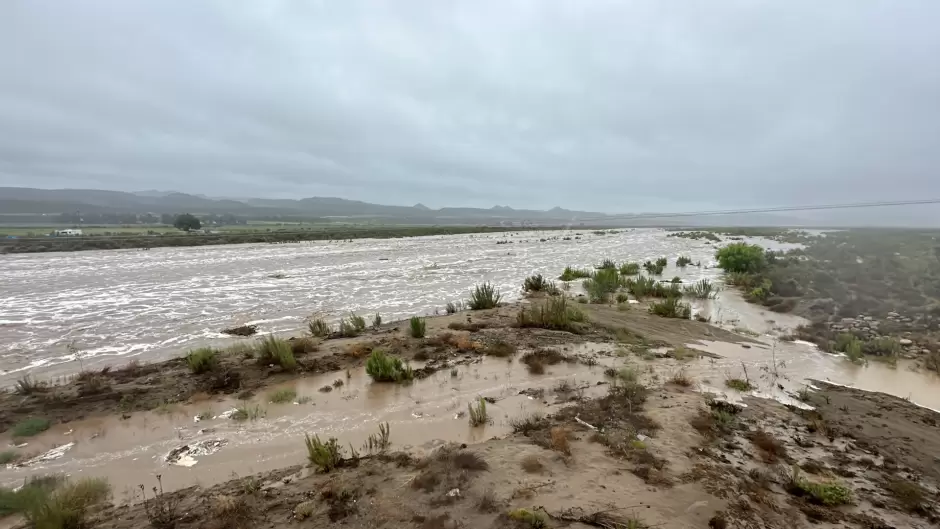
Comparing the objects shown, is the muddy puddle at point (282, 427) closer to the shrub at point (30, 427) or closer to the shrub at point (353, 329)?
Result: the shrub at point (30, 427)

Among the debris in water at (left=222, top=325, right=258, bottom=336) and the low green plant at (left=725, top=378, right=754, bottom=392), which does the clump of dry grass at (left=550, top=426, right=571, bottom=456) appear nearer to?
the low green plant at (left=725, top=378, right=754, bottom=392)

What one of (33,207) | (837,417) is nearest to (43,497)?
(837,417)

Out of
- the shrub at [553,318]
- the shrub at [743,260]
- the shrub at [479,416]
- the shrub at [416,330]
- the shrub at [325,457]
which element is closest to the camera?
the shrub at [325,457]

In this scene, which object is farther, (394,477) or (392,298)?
(392,298)

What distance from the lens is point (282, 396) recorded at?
7203 millimetres

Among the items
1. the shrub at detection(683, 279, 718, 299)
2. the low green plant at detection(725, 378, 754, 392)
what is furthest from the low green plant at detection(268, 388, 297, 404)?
the shrub at detection(683, 279, 718, 299)

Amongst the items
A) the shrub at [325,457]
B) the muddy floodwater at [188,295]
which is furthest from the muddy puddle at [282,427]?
the muddy floodwater at [188,295]

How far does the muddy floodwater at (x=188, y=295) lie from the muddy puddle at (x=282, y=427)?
4547mm

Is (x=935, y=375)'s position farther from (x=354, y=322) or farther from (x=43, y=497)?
(x=43, y=497)

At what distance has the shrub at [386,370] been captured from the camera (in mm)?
7930

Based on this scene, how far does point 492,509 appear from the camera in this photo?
13.3 ft

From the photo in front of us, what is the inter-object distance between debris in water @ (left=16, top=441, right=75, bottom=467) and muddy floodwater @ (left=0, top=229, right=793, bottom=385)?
14.3ft

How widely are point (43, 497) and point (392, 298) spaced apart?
13066 millimetres

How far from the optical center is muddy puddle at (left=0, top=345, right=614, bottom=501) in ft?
17.3
